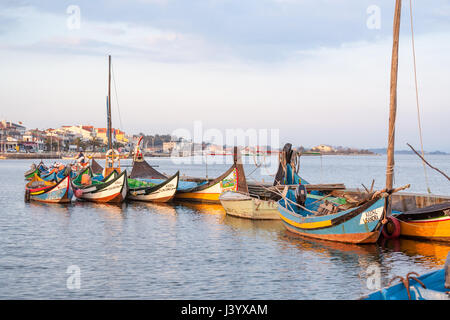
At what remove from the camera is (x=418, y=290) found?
8469mm

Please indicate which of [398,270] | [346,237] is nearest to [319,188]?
[346,237]

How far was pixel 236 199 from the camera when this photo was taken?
26016 millimetres

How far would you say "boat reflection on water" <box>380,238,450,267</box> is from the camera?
15711 millimetres

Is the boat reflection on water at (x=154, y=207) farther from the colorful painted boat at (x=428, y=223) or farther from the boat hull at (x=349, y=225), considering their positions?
the colorful painted boat at (x=428, y=223)

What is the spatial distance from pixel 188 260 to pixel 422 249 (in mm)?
8218

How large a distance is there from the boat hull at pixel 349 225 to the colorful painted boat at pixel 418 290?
25.0ft

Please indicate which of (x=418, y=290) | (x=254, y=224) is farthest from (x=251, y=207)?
Answer: (x=418, y=290)

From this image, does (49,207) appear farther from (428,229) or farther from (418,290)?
(418,290)

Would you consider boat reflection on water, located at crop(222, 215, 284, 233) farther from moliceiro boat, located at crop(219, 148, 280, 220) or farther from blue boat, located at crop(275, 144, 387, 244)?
blue boat, located at crop(275, 144, 387, 244)

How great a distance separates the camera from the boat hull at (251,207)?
25.0m

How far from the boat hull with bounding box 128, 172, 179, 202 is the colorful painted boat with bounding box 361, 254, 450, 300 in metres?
25.1
